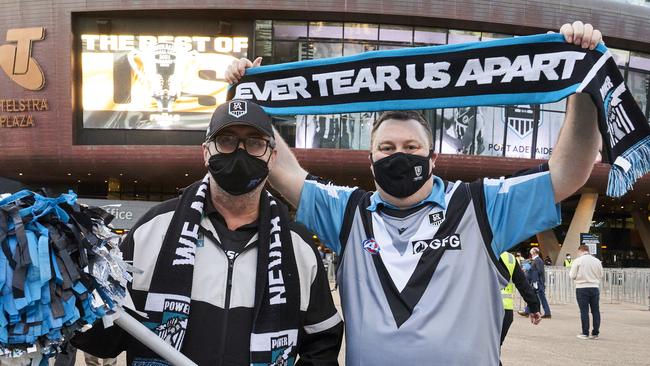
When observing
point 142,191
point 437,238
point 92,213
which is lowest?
point 142,191

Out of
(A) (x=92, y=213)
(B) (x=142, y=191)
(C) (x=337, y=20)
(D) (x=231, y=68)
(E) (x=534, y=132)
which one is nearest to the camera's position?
(A) (x=92, y=213)

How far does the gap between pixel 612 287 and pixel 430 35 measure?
58.5 ft

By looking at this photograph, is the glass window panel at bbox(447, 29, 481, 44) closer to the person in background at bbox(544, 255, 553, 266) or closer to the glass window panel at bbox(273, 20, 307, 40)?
the glass window panel at bbox(273, 20, 307, 40)

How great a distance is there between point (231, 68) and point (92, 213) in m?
1.95

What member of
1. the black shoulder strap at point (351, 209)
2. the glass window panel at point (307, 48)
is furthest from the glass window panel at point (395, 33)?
the black shoulder strap at point (351, 209)

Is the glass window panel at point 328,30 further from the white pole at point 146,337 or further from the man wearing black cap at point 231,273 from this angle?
the white pole at point 146,337

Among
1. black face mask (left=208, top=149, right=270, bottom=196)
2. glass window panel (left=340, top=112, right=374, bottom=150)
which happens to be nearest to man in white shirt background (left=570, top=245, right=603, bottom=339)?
black face mask (left=208, top=149, right=270, bottom=196)

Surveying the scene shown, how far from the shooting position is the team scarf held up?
3199 millimetres

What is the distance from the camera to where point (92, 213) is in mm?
2262

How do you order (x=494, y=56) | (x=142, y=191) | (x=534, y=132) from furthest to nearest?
(x=142, y=191) → (x=534, y=132) → (x=494, y=56)

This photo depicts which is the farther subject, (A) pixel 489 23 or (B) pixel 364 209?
(A) pixel 489 23

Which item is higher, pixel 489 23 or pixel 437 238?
pixel 489 23

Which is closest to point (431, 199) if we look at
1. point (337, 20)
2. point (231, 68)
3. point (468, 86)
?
point (468, 86)

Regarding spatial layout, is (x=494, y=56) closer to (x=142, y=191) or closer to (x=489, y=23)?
(x=489, y=23)
